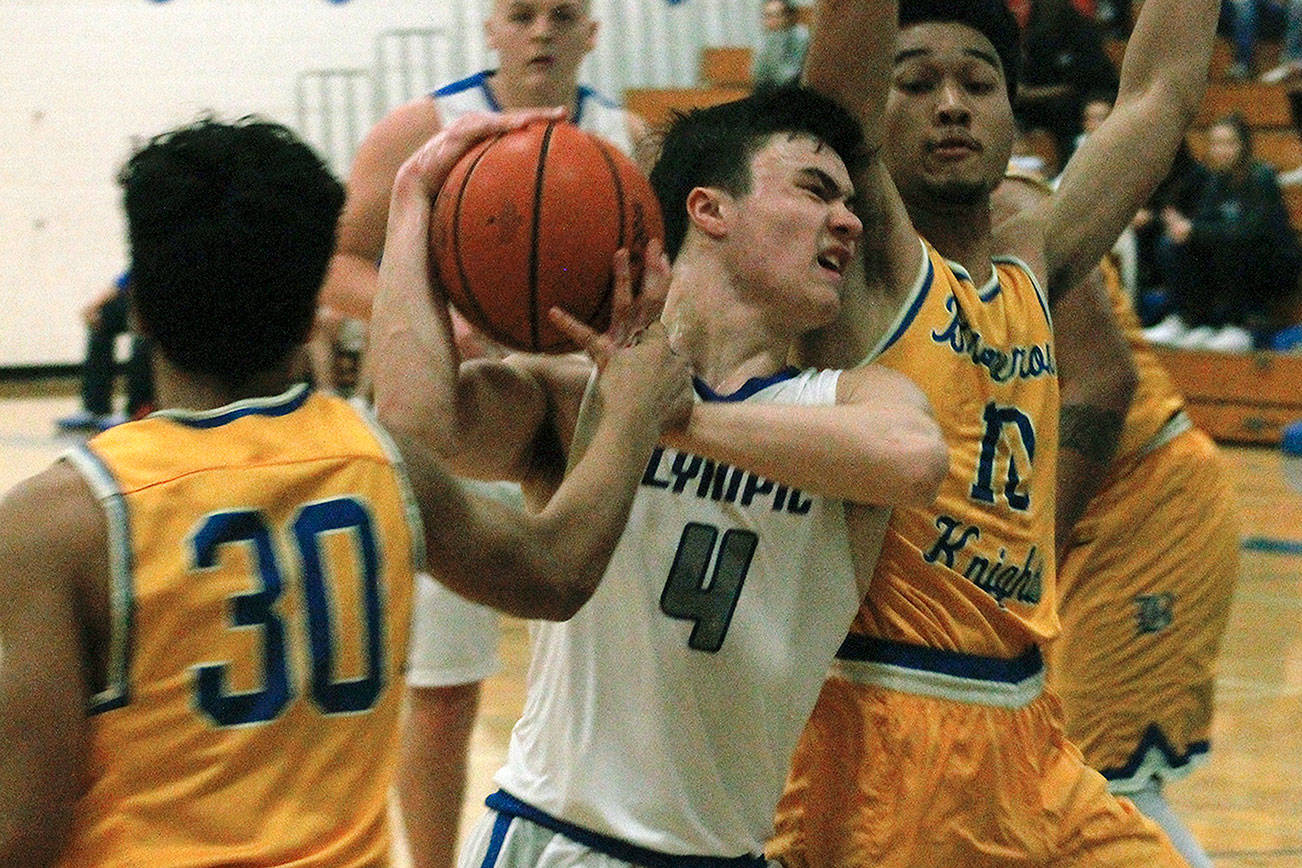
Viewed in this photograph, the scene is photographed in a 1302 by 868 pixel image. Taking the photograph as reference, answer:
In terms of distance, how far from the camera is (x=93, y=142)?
1571cm

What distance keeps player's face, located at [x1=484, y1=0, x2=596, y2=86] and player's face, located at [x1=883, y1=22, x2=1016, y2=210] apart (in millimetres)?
1383

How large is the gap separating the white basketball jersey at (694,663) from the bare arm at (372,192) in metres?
1.80

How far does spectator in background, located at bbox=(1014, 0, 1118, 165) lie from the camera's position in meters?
13.0

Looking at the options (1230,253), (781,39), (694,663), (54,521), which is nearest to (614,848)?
(694,663)

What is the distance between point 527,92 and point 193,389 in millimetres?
2481

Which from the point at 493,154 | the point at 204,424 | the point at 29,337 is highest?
the point at 493,154

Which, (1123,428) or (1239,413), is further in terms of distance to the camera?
(1239,413)

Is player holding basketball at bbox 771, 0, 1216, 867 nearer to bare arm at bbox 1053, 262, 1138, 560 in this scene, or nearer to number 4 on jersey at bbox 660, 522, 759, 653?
number 4 on jersey at bbox 660, 522, 759, 653

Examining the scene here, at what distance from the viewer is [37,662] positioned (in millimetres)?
1798

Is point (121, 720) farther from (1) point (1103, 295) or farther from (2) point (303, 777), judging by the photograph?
(1) point (1103, 295)

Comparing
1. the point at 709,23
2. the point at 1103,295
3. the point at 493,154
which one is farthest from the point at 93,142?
the point at 493,154

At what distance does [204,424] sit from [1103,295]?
2654 millimetres

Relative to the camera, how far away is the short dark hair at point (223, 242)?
1942mm

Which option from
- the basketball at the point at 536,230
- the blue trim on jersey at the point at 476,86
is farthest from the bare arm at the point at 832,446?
the blue trim on jersey at the point at 476,86
